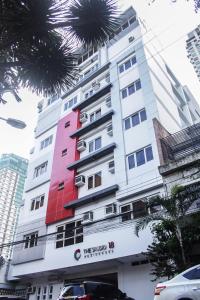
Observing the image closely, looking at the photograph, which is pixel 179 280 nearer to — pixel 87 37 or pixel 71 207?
pixel 87 37

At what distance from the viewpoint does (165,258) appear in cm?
1008

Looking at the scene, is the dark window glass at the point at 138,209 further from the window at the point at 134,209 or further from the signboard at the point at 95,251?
the signboard at the point at 95,251

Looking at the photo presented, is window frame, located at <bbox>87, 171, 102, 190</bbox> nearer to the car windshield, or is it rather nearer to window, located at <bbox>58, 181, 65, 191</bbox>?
window, located at <bbox>58, 181, 65, 191</bbox>

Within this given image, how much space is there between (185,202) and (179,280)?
4.82 metres

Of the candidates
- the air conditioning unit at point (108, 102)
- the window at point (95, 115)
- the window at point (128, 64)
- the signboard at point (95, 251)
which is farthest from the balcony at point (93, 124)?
the signboard at point (95, 251)

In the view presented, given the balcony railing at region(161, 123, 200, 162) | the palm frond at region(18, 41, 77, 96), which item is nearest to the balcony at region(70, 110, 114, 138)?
the balcony railing at region(161, 123, 200, 162)

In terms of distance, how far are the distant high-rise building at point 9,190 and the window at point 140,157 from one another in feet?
128

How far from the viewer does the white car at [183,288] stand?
18.1 feet

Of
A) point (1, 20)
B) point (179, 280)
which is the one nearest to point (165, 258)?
point (179, 280)

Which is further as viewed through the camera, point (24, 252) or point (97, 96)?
point (97, 96)

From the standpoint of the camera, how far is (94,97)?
22578 millimetres

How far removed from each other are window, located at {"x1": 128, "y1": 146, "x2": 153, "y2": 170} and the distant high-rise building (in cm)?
3914

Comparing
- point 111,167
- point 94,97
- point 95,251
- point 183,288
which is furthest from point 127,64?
point 183,288

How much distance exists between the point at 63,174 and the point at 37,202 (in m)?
3.53
